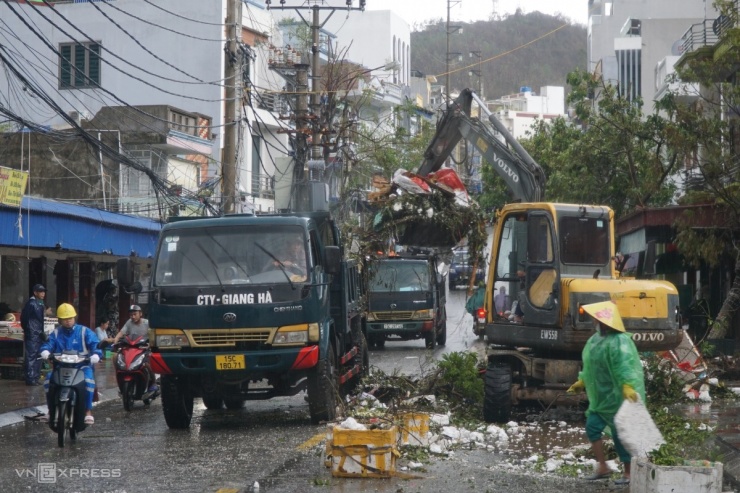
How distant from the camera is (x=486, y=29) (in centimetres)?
11662

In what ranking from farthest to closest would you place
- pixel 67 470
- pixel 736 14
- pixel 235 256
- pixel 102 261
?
pixel 102 261 → pixel 736 14 → pixel 235 256 → pixel 67 470

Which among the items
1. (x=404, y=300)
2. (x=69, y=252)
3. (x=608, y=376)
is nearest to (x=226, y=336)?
(x=608, y=376)

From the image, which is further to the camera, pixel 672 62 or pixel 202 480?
pixel 672 62

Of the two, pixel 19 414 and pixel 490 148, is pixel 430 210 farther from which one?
pixel 19 414

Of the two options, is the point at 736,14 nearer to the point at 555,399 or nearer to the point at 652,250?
the point at 652,250

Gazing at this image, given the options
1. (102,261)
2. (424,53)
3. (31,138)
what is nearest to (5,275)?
(102,261)

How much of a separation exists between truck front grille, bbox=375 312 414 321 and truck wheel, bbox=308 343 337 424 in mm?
14618

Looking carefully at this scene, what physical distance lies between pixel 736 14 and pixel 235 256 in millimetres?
15183

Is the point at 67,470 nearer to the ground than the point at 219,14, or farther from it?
nearer to the ground

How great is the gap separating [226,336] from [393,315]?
15522 mm

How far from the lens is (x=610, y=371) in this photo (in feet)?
31.5

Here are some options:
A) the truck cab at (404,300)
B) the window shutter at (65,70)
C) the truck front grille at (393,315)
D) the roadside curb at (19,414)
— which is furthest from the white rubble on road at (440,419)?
the window shutter at (65,70)

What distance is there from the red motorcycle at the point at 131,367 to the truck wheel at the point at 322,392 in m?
3.94

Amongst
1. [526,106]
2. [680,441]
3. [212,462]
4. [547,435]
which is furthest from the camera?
[526,106]
